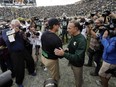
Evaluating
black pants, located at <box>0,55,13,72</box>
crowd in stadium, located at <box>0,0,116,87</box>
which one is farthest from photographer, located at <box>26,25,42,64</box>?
black pants, located at <box>0,55,13,72</box>

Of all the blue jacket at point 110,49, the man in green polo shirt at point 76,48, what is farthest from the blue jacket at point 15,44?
the blue jacket at point 110,49

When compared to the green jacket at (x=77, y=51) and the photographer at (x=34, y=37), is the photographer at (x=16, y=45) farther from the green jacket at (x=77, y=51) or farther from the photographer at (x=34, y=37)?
the green jacket at (x=77, y=51)

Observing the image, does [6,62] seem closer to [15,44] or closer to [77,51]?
[15,44]

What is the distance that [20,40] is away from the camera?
16.9 feet

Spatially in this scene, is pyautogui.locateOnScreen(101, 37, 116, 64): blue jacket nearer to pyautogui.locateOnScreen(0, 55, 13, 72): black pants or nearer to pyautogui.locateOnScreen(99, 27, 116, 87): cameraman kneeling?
pyautogui.locateOnScreen(99, 27, 116, 87): cameraman kneeling

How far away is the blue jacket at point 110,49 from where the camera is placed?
4059mm

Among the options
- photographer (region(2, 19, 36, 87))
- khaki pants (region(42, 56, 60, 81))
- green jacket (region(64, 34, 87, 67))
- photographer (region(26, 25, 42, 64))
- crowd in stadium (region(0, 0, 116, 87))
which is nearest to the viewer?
green jacket (region(64, 34, 87, 67))

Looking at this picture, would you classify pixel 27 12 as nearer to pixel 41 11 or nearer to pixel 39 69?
pixel 41 11

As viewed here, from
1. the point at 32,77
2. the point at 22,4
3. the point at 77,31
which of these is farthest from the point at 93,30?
the point at 22,4

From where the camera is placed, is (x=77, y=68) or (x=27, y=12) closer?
(x=77, y=68)

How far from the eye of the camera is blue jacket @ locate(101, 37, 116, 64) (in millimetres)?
4059

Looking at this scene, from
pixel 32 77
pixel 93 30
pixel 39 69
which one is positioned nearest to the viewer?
pixel 93 30

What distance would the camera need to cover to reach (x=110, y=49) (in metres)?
4.08

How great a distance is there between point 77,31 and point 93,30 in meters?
2.05
